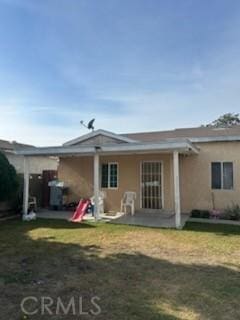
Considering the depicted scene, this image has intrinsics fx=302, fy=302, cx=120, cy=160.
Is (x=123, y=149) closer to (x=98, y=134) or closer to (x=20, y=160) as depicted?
(x=98, y=134)

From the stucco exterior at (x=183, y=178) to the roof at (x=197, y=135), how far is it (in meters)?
0.29

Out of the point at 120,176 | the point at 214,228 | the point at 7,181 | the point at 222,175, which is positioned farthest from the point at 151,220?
the point at 7,181

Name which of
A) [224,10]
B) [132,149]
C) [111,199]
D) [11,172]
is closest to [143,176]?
[111,199]

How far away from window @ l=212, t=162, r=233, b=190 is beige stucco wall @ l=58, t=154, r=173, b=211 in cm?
180

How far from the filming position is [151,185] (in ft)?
43.7

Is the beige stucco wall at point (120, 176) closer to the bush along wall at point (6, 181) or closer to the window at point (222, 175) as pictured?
the window at point (222, 175)

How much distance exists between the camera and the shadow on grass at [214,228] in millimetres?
9172

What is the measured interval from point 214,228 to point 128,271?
509cm

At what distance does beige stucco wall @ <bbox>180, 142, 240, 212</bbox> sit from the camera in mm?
11945

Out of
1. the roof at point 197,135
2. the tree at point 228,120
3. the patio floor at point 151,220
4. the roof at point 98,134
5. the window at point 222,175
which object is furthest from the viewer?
the tree at point 228,120

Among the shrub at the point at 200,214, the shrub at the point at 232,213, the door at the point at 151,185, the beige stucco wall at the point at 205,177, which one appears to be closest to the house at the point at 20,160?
the door at the point at 151,185

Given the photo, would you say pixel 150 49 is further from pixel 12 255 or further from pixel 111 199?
pixel 12 255

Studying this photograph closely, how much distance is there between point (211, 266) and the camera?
596 cm

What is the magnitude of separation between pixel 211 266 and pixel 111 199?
8.30 m
